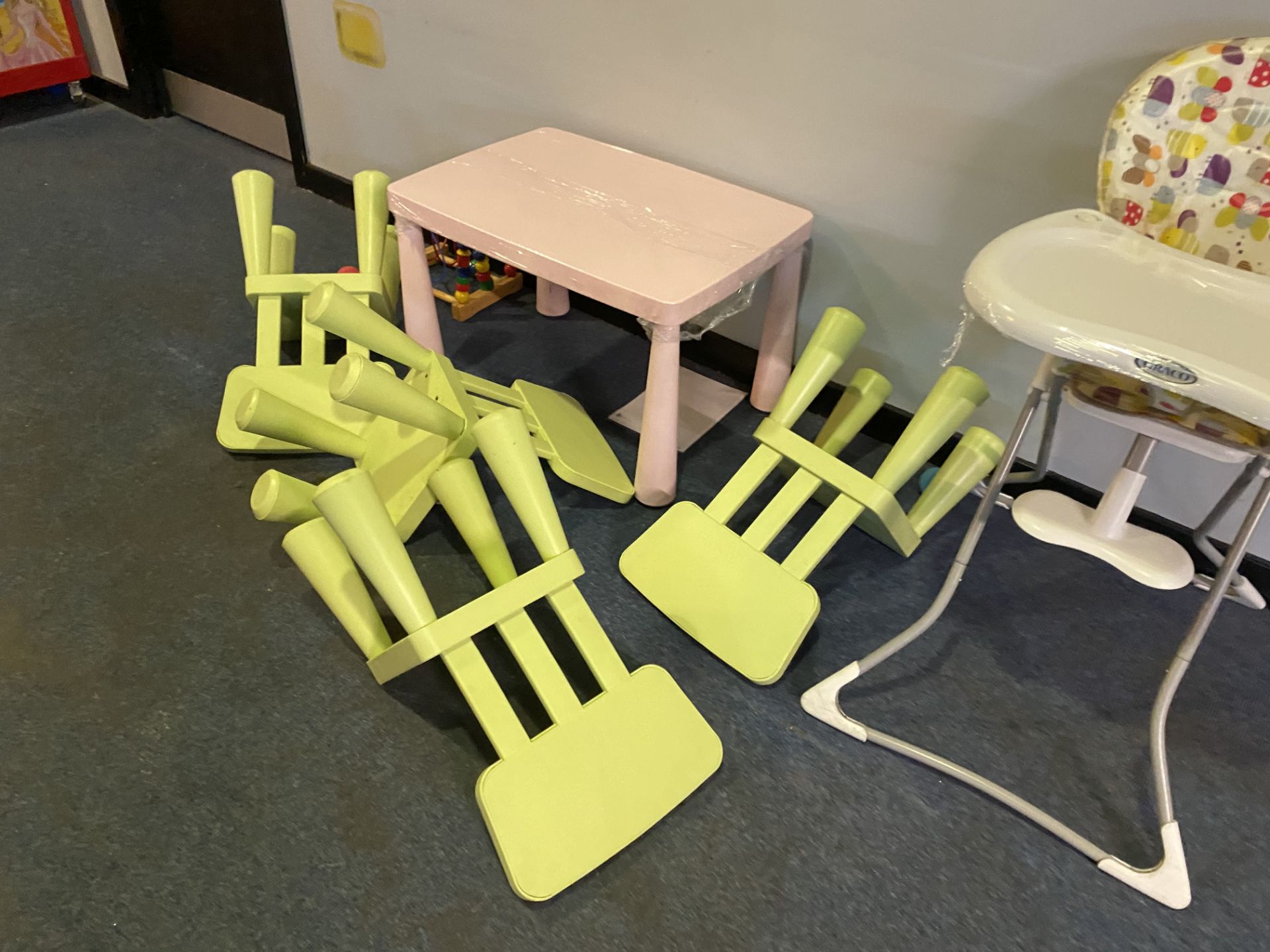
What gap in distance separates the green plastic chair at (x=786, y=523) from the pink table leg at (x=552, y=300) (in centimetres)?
71

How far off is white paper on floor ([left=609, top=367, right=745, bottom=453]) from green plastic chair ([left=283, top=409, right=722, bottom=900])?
46cm

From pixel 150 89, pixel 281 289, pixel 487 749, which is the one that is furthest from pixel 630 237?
pixel 150 89

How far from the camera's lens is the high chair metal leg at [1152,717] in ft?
3.13

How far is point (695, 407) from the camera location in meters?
1.60

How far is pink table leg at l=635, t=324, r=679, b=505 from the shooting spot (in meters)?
1.22

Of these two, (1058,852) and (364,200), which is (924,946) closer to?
(1058,852)

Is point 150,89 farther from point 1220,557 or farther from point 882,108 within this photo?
point 1220,557

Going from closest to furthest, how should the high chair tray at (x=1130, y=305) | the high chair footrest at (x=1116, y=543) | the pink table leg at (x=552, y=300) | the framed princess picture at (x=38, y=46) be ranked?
1. the high chair tray at (x=1130, y=305)
2. the high chair footrest at (x=1116, y=543)
3. the pink table leg at (x=552, y=300)
4. the framed princess picture at (x=38, y=46)

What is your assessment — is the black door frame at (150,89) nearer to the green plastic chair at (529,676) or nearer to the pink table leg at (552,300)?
the pink table leg at (552,300)

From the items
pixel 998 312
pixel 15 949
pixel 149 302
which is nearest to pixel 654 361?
pixel 998 312

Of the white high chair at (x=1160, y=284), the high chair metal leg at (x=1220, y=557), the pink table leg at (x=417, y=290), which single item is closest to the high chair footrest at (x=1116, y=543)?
the white high chair at (x=1160, y=284)

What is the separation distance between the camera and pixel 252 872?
0.95 meters

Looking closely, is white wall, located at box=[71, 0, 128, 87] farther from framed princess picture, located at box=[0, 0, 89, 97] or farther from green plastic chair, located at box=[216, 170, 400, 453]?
green plastic chair, located at box=[216, 170, 400, 453]

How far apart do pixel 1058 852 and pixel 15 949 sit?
1127 mm
